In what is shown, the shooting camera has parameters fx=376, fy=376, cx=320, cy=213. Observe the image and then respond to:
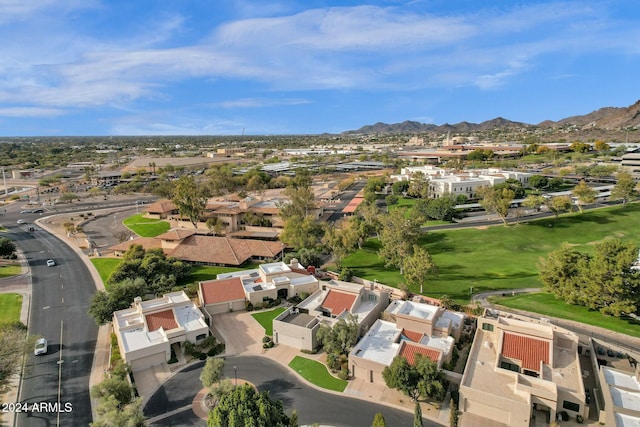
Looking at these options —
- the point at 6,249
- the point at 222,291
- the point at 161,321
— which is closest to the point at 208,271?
the point at 222,291

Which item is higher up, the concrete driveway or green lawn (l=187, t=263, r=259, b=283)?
green lawn (l=187, t=263, r=259, b=283)

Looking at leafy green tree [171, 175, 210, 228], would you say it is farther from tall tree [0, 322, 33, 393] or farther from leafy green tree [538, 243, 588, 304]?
leafy green tree [538, 243, 588, 304]

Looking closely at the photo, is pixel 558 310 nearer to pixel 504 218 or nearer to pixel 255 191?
pixel 504 218

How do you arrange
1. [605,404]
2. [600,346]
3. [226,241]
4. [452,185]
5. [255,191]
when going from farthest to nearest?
1. [255,191]
2. [452,185]
3. [226,241]
4. [600,346]
5. [605,404]

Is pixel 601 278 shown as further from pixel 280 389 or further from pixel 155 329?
pixel 155 329

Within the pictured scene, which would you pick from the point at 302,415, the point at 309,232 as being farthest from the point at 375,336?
the point at 309,232

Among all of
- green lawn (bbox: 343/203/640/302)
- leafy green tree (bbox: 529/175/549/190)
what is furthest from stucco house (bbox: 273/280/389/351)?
leafy green tree (bbox: 529/175/549/190)
